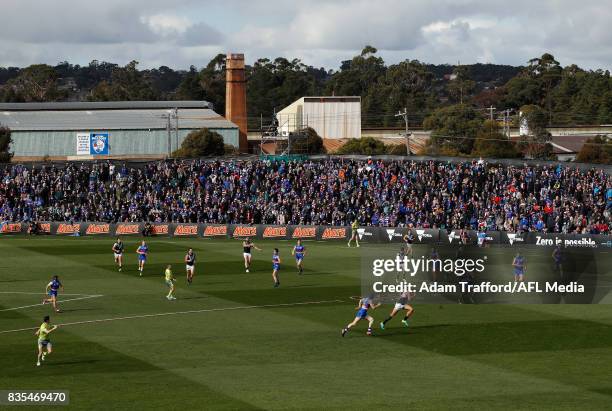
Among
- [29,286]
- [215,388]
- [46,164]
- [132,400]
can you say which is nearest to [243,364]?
[215,388]

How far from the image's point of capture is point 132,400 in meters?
28.6

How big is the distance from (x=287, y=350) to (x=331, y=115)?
11579 cm

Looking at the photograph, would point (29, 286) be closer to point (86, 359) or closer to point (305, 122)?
point (86, 359)

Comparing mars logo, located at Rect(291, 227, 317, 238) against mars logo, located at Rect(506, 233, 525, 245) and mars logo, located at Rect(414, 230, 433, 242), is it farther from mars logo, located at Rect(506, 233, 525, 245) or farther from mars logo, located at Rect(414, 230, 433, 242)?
mars logo, located at Rect(506, 233, 525, 245)

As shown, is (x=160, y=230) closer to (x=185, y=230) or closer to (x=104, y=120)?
(x=185, y=230)

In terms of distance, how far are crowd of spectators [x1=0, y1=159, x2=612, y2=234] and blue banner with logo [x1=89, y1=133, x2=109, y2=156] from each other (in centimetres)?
4383

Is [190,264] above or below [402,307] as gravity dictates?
above

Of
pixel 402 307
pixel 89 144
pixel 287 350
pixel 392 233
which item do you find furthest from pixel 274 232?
pixel 89 144

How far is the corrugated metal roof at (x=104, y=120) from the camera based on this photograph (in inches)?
5468

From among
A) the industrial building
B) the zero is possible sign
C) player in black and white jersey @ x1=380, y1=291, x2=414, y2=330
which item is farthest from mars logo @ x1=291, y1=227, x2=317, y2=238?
the zero is possible sign

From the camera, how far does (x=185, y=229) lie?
8031cm

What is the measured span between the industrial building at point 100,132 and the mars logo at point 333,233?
2233 inches

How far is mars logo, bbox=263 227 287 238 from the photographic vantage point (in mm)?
77938

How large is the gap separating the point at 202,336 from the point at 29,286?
57.3ft
